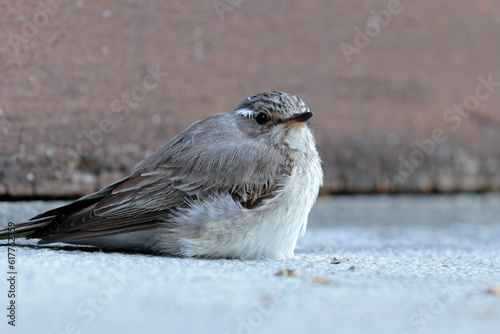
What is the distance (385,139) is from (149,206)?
384 centimetres

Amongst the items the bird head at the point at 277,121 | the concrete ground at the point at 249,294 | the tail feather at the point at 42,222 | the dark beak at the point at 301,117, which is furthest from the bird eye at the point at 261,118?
the tail feather at the point at 42,222

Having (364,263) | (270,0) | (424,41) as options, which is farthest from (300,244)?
(424,41)

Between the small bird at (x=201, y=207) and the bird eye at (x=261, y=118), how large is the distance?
0.20 meters

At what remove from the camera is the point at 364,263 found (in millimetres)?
3205

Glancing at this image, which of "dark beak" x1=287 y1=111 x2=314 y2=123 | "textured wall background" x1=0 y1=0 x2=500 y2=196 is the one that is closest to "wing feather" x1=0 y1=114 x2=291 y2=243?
"dark beak" x1=287 y1=111 x2=314 y2=123

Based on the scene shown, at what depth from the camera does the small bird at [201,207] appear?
10.6ft

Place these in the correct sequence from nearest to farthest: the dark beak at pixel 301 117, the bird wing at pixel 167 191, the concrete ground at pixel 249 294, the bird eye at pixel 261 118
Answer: the concrete ground at pixel 249 294
the bird wing at pixel 167 191
the dark beak at pixel 301 117
the bird eye at pixel 261 118

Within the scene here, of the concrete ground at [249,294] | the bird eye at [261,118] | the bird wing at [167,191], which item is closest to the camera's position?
the concrete ground at [249,294]

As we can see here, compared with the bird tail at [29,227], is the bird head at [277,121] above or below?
above

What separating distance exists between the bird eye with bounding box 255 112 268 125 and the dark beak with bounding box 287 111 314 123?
164 mm

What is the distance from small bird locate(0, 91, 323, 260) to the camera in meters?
3.24

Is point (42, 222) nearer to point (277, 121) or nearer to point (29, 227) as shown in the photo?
point (29, 227)

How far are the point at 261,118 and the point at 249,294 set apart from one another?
1690 millimetres

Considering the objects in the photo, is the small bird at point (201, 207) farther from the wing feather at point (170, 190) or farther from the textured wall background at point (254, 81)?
the textured wall background at point (254, 81)
